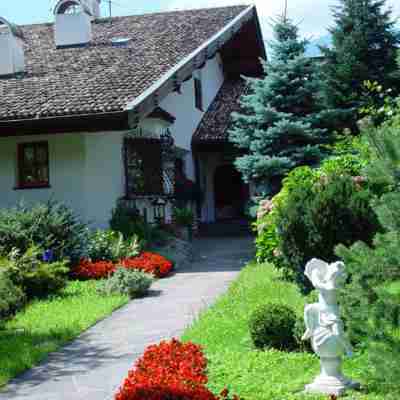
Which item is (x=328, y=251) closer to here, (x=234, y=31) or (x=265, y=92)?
(x=265, y=92)

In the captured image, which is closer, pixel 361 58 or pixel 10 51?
pixel 10 51

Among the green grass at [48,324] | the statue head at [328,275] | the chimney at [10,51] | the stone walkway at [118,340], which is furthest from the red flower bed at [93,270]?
the chimney at [10,51]

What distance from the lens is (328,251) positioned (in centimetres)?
890

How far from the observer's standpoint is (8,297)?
912 cm

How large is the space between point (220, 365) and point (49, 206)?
6.86 metres

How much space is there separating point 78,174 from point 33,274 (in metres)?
5.38

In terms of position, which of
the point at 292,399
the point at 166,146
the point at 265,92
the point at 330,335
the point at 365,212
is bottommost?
the point at 292,399

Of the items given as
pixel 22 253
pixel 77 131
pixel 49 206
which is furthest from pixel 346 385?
pixel 77 131

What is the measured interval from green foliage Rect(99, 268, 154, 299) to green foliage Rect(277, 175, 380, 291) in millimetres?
2505

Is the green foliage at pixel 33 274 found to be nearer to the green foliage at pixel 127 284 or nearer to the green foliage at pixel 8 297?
the green foliage at pixel 8 297

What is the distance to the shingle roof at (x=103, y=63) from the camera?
1430 cm

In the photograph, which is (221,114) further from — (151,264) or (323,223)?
(323,223)

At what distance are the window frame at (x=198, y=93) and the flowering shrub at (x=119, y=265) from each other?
9.87 meters

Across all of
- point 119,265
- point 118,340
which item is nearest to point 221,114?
point 119,265
